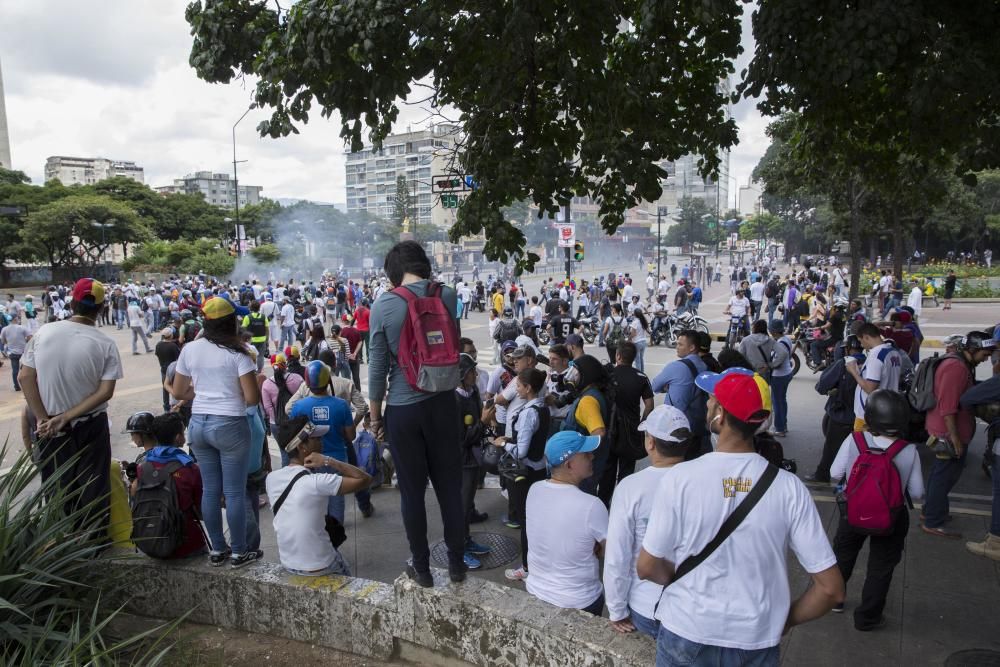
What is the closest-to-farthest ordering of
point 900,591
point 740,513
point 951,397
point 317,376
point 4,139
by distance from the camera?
point 740,513 < point 900,591 < point 317,376 < point 951,397 < point 4,139

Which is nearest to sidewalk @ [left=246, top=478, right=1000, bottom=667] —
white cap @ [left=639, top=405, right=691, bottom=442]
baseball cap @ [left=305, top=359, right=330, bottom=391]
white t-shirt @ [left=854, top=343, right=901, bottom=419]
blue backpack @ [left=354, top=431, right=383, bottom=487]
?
blue backpack @ [left=354, top=431, right=383, bottom=487]

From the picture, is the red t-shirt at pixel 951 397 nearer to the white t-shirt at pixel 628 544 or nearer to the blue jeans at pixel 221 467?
the white t-shirt at pixel 628 544

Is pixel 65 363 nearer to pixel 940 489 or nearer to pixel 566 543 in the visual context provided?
pixel 566 543

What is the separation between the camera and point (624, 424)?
220 inches

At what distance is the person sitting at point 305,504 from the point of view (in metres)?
3.67

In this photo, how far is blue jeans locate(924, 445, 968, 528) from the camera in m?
5.50

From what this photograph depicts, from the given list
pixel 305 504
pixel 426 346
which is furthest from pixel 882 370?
pixel 305 504

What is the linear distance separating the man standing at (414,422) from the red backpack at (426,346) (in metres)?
0.03

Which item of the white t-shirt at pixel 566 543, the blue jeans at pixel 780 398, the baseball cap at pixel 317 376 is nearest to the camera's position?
the white t-shirt at pixel 566 543

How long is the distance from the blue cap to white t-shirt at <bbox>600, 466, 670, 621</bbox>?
0.43 metres

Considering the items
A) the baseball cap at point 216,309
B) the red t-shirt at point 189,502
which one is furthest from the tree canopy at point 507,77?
the red t-shirt at point 189,502

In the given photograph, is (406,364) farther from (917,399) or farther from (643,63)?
(643,63)

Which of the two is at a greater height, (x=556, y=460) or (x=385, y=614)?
(x=556, y=460)

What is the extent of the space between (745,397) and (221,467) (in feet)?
9.82
